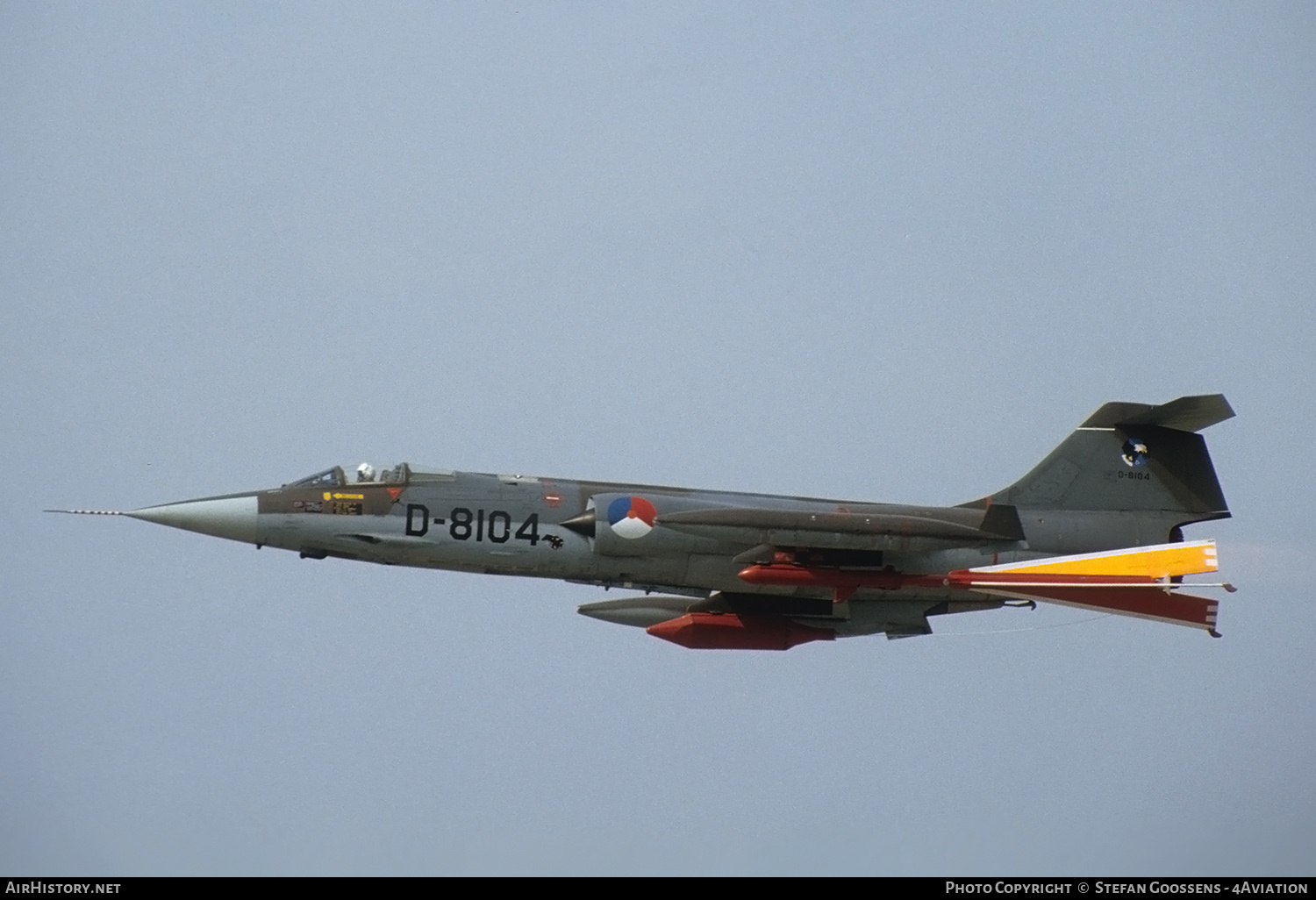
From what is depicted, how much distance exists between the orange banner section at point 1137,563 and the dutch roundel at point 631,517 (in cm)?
532

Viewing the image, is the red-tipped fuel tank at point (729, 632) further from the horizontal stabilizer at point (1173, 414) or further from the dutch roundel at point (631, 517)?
the horizontal stabilizer at point (1173, 414)

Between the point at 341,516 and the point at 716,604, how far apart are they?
5869 mm

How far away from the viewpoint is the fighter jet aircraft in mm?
32406

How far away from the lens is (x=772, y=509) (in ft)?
104

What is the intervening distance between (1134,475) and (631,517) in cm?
829

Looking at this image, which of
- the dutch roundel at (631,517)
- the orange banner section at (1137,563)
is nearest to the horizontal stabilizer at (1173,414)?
the orange banner section at (1137,563)

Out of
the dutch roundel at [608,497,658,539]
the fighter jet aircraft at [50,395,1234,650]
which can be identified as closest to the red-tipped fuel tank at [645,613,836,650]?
the fighter jet aircraft at [50,395,1234,650]

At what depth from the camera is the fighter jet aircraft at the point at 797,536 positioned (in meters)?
32.4

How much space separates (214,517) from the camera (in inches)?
1276

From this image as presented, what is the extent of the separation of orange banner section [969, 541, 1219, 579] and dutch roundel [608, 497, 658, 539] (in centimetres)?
532

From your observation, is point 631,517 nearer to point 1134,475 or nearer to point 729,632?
point 729,632

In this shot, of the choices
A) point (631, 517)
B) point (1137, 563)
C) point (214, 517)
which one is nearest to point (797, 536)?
point (631, 517)

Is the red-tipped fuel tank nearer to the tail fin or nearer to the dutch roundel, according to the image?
the dutch roundel

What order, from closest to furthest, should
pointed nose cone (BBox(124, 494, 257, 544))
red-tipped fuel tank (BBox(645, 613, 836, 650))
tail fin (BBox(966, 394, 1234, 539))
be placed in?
pointed nose cone (BBox(124, 494, 257, 544)), red-tipped fuel tank (BBox(645, 613, 836, 650)), tail fin (BBox(966, 394, 1234, 539))
